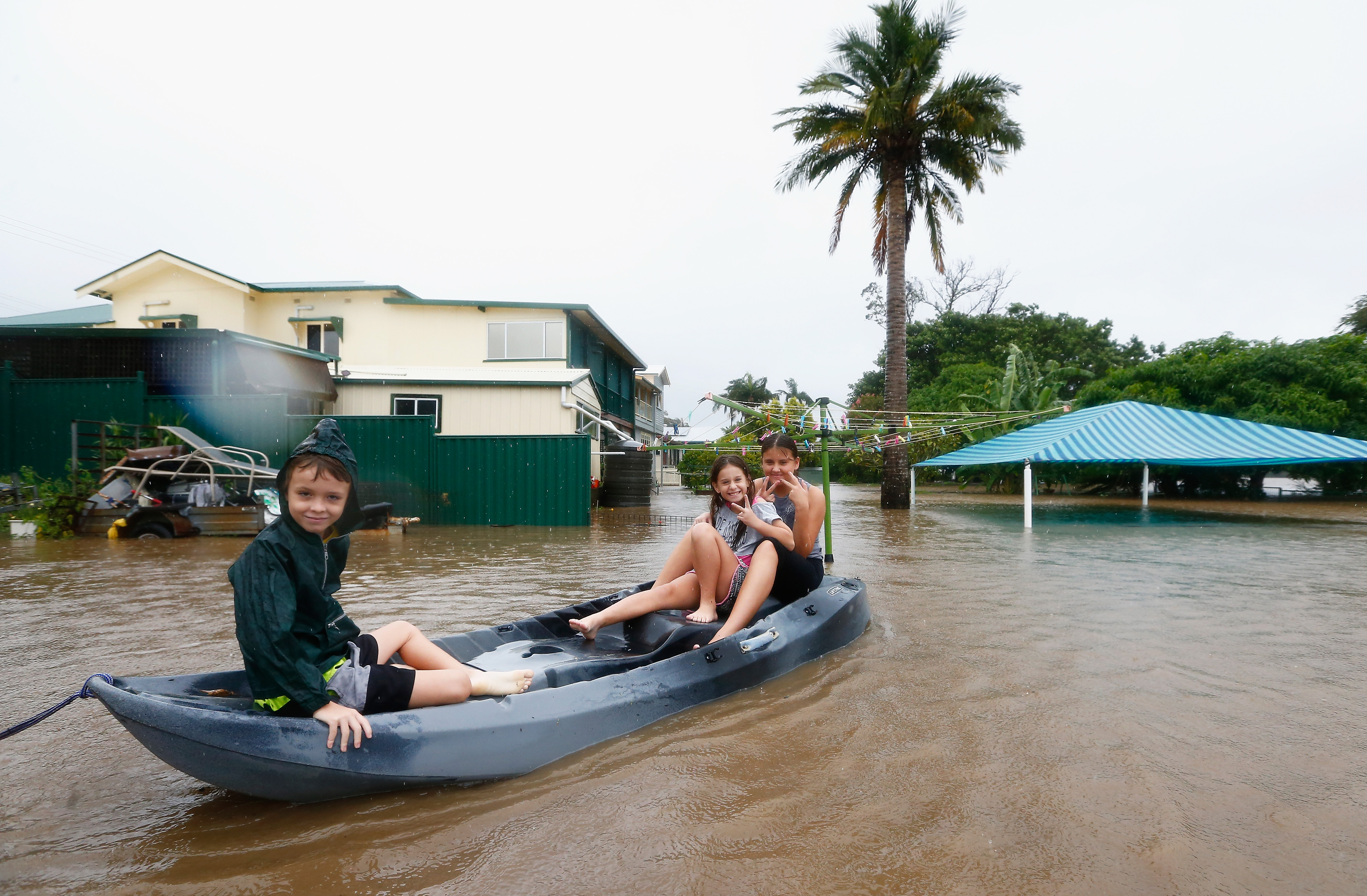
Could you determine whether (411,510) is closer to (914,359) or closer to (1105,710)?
(1105,710)

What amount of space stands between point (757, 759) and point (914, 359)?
3939cm

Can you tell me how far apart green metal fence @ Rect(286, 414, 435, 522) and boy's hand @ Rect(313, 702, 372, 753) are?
11.5m

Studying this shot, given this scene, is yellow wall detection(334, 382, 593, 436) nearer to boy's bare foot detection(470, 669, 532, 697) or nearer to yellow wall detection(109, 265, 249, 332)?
yellow wall detection(109, 265, 249, 332)

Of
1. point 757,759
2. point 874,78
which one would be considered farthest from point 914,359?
point 757,759

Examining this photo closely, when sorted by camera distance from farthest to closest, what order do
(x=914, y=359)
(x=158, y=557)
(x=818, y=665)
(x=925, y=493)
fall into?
1. (x=914, y=359)
2. (x=925, y=493)
3. (x=158, y=557)
4. (x=818, y=665)

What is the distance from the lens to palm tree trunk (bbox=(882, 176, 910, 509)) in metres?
16.5

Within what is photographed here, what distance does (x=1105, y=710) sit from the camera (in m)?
3.70

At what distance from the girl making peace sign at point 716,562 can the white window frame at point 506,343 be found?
15431mm

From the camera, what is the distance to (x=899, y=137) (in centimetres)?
1617

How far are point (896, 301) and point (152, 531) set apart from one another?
1435 centimetres

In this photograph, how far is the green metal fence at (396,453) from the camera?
1345 cm

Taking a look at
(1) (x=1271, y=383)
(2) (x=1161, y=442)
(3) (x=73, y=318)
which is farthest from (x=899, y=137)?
(3) (x=73, y=318)

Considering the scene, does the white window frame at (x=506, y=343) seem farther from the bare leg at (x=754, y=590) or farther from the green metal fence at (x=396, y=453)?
the bare leg at (x=754, y=590)

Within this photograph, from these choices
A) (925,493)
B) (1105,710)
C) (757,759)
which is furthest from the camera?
(925,493)
